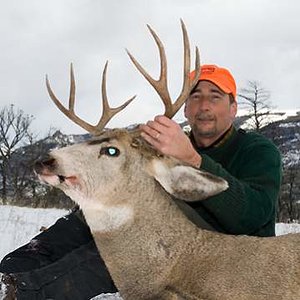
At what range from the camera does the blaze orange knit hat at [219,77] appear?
17.8 ft

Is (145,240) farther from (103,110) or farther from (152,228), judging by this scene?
(103,110)

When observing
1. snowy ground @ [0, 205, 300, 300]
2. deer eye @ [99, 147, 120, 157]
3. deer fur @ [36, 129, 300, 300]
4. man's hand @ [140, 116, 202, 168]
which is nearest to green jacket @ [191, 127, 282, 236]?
man's hand @ [140, 116, 202, 168]

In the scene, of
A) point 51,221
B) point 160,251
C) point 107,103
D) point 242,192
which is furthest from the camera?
point 51,221

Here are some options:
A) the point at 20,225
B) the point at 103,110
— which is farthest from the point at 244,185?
the point at 20,225

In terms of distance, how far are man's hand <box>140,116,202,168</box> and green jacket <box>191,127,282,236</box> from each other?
0.66ft

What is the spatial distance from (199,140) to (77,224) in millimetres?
1241

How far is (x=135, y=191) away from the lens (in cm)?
403

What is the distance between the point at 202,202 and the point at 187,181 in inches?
20.7

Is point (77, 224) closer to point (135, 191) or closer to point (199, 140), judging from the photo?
point (199, 140)

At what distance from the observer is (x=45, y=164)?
3857mm

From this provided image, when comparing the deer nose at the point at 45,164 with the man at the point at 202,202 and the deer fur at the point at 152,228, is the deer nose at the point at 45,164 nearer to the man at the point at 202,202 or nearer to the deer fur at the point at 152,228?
the deer fur at the point at 152,228

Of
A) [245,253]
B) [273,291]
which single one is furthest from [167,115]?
[273,291]

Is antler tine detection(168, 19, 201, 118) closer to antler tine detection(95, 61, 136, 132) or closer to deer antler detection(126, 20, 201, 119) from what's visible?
deer antler detection(126, 20, 201, 119)

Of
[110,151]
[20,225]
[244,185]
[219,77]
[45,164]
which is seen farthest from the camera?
[20,225]
